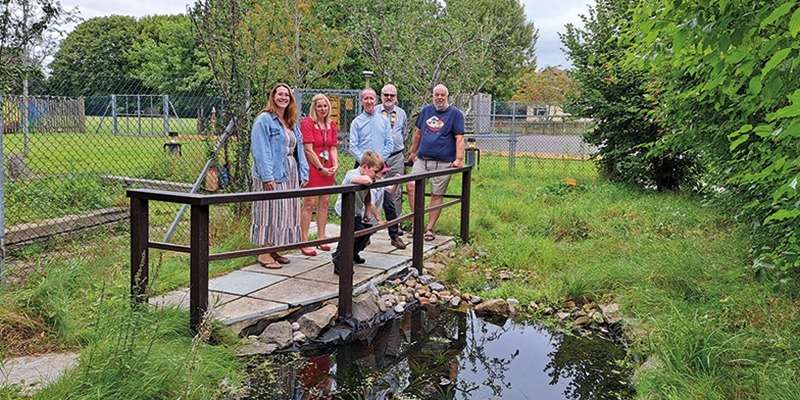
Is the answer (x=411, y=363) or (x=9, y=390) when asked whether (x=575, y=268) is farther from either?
(x=9, y=390)

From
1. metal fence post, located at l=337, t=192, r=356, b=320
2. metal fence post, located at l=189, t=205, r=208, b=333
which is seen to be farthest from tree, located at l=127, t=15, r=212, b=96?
metal fence post, located at l=189, t=205, r=208, b=333

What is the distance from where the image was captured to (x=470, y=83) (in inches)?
525

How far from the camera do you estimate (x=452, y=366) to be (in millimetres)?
3932

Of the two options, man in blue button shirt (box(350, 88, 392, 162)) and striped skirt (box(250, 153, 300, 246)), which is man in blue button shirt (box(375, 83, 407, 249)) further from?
striped skirt (box(250, 153, 300, 246))

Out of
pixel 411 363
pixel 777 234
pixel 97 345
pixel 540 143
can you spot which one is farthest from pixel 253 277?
pixel 540 143

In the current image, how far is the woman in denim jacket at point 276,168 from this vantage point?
4.67 metres

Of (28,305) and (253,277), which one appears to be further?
(253,277)

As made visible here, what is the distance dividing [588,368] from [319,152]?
2752mm

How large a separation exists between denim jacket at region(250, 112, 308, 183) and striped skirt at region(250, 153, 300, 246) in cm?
9

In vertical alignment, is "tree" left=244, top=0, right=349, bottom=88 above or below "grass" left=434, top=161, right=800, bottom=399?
above

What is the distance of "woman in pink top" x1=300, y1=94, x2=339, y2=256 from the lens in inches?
209

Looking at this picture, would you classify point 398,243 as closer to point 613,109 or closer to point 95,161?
point 95,161

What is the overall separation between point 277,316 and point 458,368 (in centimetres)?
117

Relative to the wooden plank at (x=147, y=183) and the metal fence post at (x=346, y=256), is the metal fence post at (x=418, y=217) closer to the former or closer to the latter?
the metal fence post at (x=346, y=256)
